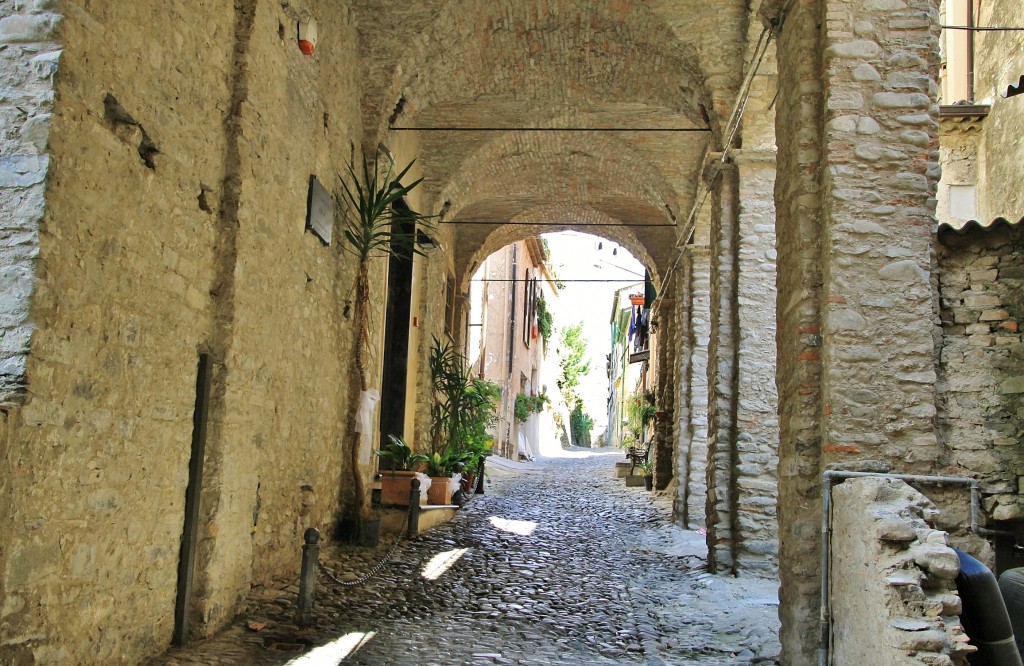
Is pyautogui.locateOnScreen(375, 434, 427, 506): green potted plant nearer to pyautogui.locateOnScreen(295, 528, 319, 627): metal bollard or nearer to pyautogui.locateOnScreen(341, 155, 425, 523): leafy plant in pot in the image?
pyautogui.locateOnScreen(341, 155, 425, 523): leafy plant in pot

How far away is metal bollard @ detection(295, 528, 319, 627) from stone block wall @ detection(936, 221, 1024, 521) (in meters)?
3.55

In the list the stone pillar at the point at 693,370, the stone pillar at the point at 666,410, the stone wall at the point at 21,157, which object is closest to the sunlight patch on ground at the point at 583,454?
the stone pillar at the point at 666,410

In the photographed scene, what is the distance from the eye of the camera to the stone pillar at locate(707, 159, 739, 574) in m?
7.38

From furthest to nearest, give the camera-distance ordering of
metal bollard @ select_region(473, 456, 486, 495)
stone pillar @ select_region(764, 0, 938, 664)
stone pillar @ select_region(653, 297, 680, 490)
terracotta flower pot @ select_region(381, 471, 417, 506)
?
stone pillar @ select_region(653, 297, 680, 490), metal bollard @ select_region(473, 456, 486, 495), terracotta flower pot @ select_region(381, 471, 417, 506), stone pillar @ select_region(764, 0, 938, 664)

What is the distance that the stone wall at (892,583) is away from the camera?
302cm

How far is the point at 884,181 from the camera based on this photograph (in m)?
4.39

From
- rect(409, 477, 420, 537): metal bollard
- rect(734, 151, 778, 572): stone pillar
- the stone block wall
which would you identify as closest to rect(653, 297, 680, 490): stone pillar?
rect(734, 151, 778, 572): stone pillar

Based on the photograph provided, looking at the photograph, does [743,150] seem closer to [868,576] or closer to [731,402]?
[731,402]

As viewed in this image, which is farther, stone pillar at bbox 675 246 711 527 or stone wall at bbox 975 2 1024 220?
stone pillar at bbox 675 246 711 527

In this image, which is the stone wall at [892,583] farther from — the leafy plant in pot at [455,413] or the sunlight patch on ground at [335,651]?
the leafy plant in pot at [455,413]

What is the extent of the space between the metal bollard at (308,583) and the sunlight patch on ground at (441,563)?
169 cm

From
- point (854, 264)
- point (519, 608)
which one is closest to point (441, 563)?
point (519, 608)

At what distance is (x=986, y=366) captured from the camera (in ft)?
14.9

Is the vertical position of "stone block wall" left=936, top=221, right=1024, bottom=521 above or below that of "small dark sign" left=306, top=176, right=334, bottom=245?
below
